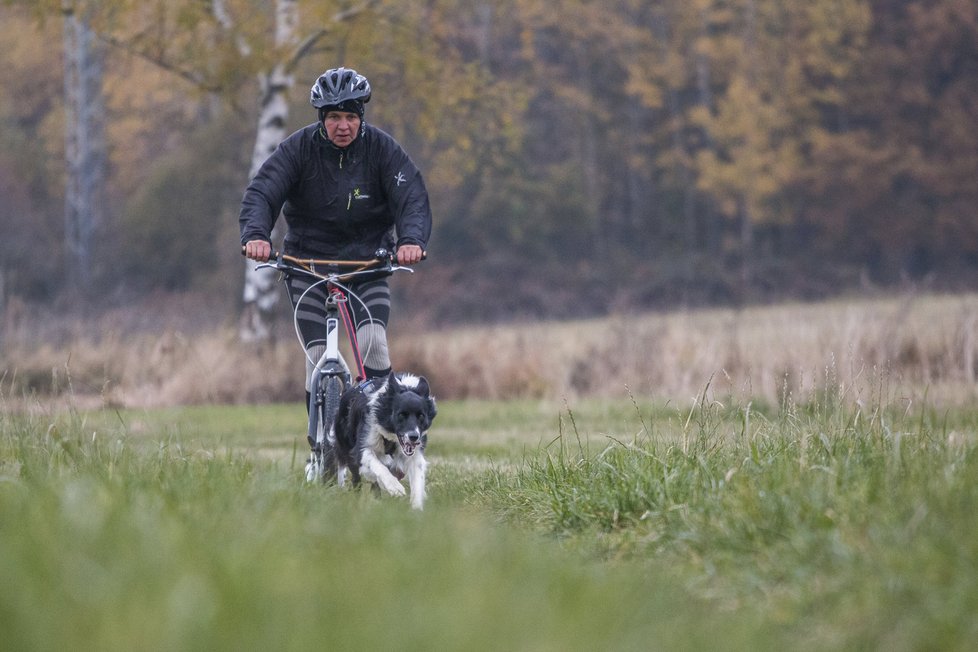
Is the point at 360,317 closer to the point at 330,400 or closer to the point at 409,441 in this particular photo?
the point at 330,400

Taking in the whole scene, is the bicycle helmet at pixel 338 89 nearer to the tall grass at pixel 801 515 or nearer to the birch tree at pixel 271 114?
the tall grass at pixel 801 515

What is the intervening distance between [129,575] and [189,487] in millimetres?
1924

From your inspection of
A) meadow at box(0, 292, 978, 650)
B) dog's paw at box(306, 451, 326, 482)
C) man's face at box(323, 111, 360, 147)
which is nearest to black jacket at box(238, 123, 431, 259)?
man's face at box(323, 111, 360, 147)

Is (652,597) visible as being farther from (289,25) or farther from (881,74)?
(881,74)

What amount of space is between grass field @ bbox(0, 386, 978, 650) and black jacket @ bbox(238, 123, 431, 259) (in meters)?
1.44

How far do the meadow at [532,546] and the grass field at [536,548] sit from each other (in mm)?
11

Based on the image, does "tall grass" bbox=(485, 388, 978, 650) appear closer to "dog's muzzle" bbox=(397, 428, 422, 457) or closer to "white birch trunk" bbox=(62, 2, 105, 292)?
"dog's muzzle" bbox=(397, 428, 422, 457)

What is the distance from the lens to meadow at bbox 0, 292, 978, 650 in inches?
137

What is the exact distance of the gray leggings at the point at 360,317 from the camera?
7961 millimetres

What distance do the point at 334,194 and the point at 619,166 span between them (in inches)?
1606

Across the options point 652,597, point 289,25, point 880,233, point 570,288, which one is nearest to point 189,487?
point 652,597

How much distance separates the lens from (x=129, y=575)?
3.75 m

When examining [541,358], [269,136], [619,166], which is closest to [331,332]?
[541,358]

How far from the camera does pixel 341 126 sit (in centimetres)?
769
